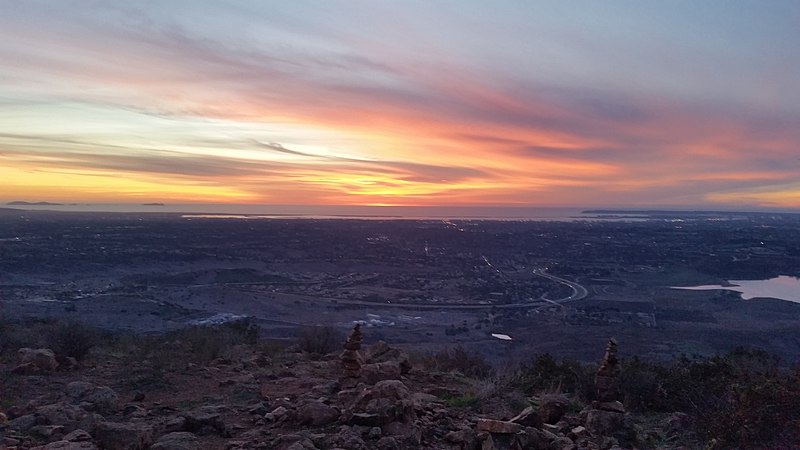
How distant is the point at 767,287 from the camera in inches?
2034

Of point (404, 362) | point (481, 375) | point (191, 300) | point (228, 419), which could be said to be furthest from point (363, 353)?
point (191, 300)

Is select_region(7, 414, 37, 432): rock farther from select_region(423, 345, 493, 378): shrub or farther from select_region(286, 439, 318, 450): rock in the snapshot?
select_region(423, 345, 493, 378): shrub

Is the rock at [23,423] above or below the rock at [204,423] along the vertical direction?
above

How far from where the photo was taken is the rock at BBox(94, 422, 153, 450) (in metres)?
6.30

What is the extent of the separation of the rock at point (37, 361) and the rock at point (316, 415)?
5929 mm

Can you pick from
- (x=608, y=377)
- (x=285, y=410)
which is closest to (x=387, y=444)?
(x=285, y=410)

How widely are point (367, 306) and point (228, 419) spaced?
3035 centimetres

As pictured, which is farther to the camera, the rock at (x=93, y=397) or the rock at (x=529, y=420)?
the rock at (x=93, y=397)

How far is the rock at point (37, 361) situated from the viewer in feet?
32.5

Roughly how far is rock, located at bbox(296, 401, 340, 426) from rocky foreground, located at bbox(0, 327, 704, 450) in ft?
0.04

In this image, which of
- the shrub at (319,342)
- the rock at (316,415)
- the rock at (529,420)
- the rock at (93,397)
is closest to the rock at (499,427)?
the rock at (529,420)

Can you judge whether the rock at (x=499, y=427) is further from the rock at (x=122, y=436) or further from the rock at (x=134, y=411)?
the rock at (x=134, y=411)

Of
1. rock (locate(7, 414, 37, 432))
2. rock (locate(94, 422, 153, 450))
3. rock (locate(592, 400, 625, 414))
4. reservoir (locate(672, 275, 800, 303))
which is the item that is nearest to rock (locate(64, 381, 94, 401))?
rock (locate(7, 414, 37, 432))

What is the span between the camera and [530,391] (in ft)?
35.1
